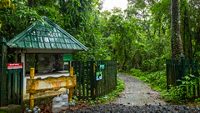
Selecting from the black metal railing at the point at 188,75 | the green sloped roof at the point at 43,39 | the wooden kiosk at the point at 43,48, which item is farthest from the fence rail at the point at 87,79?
the black metal railing at the point at 188,75

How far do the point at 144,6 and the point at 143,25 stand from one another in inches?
267

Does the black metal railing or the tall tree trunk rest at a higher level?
the tall tree trunk

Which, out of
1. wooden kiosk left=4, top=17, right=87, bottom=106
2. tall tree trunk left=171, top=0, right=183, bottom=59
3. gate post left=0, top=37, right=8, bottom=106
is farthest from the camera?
tall tree trunk left=171, top=0, right=183, bottom=59

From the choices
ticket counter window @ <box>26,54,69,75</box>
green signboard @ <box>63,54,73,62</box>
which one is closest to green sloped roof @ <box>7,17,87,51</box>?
green signboard @ <box>63,54,73,62</box>

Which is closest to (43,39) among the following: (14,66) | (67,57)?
(67,57)

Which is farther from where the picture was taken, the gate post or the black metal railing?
the black metal railing

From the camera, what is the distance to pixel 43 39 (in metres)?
9.84

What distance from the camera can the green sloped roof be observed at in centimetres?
904

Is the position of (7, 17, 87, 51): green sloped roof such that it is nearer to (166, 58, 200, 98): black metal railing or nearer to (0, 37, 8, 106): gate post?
(0, 37, 8, 106): gate post

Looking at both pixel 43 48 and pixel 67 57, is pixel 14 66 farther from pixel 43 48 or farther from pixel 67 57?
pixel 67 57

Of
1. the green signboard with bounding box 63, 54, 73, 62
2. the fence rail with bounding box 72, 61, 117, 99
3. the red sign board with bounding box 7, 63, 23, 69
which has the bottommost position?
the fence rail with bounding box 72, 61, 117, 99

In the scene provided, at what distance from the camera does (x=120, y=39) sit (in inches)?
1214

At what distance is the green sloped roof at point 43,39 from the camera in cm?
904

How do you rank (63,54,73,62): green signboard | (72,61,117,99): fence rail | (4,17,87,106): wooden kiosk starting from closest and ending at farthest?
1. (4,17,87,106): wooden kiosk
2. (63,54,73,62): green signboard
3. (72,61,117,99): fence rail
